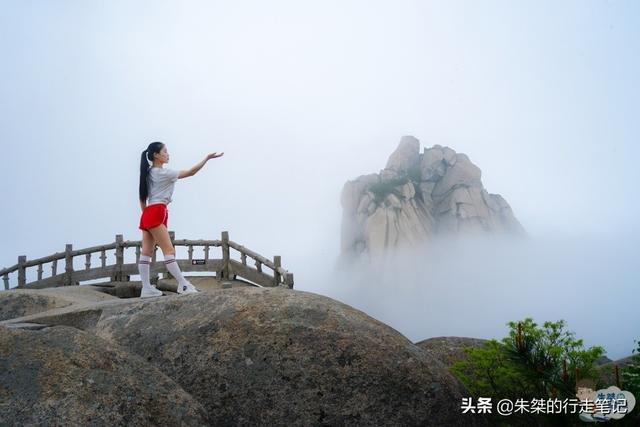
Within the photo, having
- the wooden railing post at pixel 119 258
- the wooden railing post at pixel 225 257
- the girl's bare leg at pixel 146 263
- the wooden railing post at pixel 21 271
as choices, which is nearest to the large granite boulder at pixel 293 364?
the girl's bare leg at pixel 146 263

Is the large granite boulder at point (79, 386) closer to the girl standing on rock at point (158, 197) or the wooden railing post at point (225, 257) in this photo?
the girl standing on rock at point (158, 197)

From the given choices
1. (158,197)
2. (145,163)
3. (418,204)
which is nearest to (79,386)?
(158,197)

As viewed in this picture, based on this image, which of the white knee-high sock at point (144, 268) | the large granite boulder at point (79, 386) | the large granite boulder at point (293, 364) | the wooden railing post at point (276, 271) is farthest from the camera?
the wooden railing post at point (276, 271)

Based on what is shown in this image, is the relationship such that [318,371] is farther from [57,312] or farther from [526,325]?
[57,312]

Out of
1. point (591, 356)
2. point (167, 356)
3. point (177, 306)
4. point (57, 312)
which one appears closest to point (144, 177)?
point (57, 312)

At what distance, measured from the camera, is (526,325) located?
602 cm

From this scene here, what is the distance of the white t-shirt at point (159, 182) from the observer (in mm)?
8133

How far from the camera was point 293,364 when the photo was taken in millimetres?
4875

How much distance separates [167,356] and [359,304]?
209 feet

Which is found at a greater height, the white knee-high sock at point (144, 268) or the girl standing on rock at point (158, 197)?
the girl standing on rock at point (158, 197)

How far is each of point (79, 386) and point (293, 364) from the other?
1.88m

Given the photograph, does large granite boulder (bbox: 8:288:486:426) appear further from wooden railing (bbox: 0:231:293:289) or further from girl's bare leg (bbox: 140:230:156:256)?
wooden railing (bbox: 0:231:293:289)

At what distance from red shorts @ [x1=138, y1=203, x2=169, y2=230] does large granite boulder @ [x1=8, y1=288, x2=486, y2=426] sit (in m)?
2.77

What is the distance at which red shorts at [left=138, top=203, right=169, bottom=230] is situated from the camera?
8.09m
